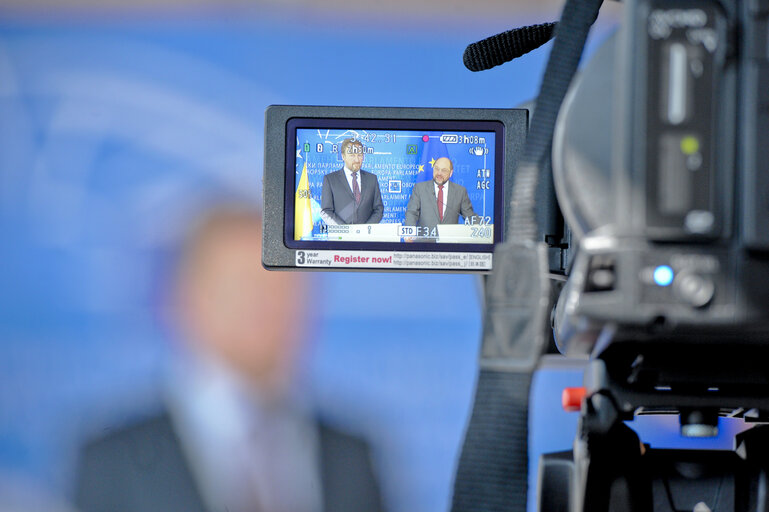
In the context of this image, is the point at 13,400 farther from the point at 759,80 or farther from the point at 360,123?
the point at 759,80

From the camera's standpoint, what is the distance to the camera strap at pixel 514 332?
1.58 feet

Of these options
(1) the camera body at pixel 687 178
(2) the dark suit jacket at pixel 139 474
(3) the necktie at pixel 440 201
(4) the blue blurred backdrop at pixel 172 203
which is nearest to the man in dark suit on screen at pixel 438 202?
(3) the necktie at pixel 440 201

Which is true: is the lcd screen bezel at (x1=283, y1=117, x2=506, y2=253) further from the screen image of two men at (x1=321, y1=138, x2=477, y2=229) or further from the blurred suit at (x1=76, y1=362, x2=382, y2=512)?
the blurred suit at (x1=76, y1=362, x2=382, y2=512)

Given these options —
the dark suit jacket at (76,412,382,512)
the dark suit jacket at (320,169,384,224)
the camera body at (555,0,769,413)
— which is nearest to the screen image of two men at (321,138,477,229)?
the dark suit jacket at (320,169,384,224)

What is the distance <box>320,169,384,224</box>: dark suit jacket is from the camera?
3.06ft

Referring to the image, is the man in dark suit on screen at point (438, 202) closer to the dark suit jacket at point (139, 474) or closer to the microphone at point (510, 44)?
the microphone at point (510, 44)

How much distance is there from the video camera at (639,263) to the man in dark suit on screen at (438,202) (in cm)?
28

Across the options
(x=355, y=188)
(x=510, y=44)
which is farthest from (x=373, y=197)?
(x=510, y=44)

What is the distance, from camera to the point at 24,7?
4.65 feet

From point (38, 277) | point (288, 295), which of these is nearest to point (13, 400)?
point (38, 277)

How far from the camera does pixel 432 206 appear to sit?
3.24 feet

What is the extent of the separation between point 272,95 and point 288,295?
339 millimetres

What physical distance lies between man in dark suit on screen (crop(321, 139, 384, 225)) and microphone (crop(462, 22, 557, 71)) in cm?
27

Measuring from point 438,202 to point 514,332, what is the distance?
20.4 inches
